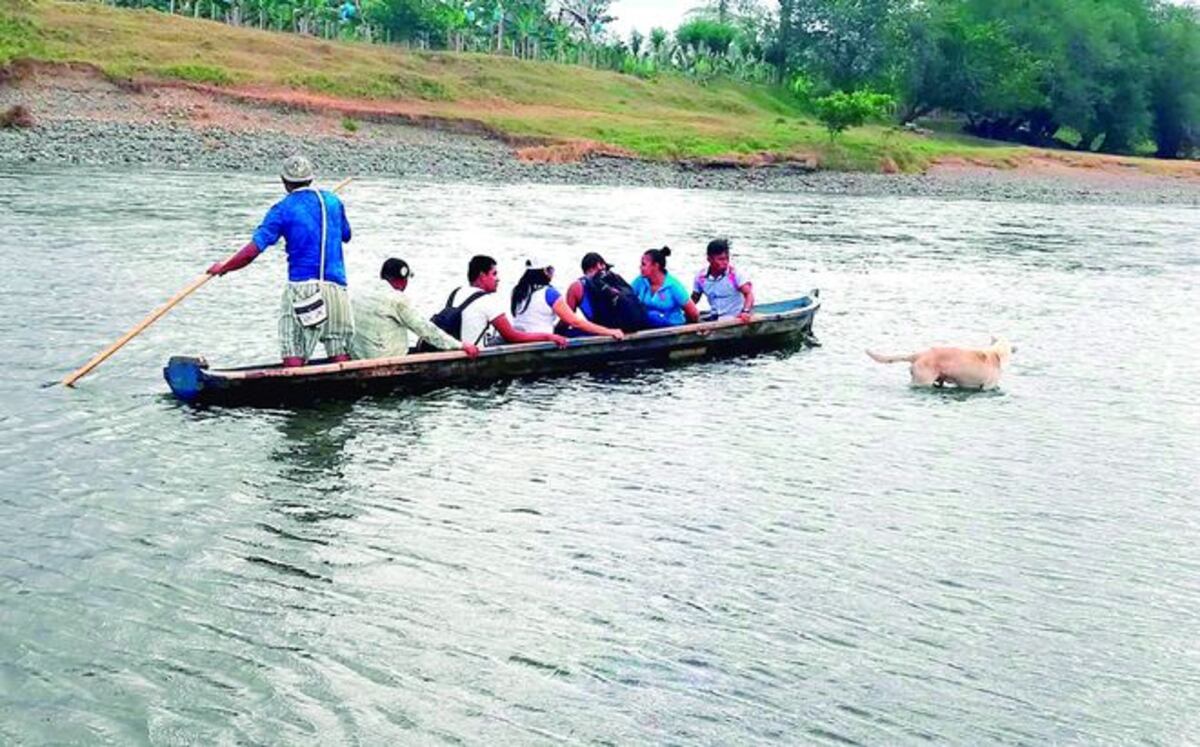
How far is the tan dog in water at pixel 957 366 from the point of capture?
45.6 ft

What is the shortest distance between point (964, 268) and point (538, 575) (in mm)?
21164

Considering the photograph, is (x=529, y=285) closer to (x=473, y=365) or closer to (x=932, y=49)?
(x=473, y=365)

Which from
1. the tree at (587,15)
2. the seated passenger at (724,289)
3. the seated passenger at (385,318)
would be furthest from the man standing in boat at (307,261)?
the tree at (587,15)

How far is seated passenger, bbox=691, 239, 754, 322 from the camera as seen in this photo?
16047mm

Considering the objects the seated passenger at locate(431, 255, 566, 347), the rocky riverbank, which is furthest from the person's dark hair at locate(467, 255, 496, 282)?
the rocky riverbank

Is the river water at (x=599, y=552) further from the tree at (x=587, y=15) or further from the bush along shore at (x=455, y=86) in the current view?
the tree at (x=587, y=15)

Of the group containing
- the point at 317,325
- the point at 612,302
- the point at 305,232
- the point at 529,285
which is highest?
the point at 305,232

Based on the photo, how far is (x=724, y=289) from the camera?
16203 millimetres

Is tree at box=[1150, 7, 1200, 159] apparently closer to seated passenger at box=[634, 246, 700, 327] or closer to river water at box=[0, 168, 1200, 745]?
river water at box=[0, 168, 1200, 745]

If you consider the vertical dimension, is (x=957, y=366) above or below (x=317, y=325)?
below

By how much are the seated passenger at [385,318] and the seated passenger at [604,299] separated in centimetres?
235

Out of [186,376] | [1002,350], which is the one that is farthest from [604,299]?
[186,376]

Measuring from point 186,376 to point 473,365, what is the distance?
8.79 feet

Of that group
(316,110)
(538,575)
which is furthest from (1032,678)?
(316,110)
